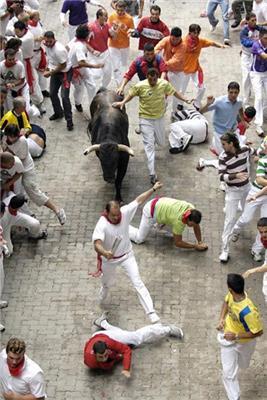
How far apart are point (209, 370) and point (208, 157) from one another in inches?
194

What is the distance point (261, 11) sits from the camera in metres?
16.7

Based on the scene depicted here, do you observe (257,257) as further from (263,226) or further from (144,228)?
(263,226)

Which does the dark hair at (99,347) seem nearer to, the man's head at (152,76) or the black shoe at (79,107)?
the man's head at (152,76)

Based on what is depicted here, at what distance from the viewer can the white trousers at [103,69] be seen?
15424mm

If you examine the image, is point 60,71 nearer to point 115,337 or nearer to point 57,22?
point 57,22

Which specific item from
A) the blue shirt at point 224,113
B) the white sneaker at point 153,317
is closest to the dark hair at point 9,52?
the blue shirt at point 224,113

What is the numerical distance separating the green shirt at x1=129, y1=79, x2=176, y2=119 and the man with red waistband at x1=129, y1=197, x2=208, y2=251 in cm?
182

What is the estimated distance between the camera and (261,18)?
16828 millimetres

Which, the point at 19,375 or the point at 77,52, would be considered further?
the point at 77,52

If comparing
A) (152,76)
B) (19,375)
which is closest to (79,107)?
(152,76)

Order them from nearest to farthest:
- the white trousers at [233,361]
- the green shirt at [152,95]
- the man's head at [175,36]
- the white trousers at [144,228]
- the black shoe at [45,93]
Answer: the white trousers at [233,361]
the white trousers at [144,228]
the green shirt at [152,95]
the man's head at [175,36]
the black shoe at [45,93]

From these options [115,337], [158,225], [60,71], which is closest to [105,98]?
[60,71]

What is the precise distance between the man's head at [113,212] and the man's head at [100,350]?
5.02 ft

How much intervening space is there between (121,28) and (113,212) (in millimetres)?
6113
